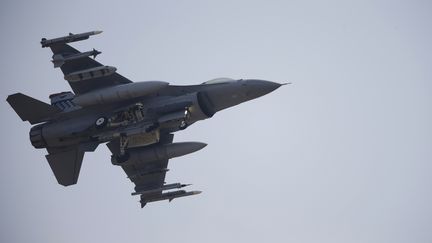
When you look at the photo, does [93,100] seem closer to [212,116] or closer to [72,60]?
[72,60]

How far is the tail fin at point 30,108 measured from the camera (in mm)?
37000

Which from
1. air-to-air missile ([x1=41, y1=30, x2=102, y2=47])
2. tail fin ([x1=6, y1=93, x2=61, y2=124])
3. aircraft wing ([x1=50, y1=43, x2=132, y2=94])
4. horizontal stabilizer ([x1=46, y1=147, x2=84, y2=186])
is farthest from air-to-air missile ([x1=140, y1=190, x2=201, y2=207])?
air-to-air missile ([x1=41, y1=30, x2=102, y2=47])

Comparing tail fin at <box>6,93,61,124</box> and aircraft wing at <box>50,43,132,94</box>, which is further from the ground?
aircraft wing at <box>50,43,132,94</box>

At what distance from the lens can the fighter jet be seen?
35.1 meters

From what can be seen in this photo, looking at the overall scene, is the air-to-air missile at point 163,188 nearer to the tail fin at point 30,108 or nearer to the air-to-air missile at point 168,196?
the air-to-air missile at point 168,196

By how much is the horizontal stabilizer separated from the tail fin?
2.55 meters

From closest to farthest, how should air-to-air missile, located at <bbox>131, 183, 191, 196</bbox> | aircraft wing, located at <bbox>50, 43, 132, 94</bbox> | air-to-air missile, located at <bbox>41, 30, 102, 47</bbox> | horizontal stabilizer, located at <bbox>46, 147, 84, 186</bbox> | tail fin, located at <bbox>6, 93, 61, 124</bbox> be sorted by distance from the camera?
air-to-air missile, located at <bbox>41, 30, 102, 47</bbox> < aircraft wing, located at <bbox>50, 43, 132, 94</bbox> < tail fin, located at <bbox>6, 93, 61, 124</bbox> < horizontal stabilizer, located at <bbox>46, 147, 84, 186</bbox> < air-to-air missile, located at <bbox>131, 183, 191, 196</bbox>

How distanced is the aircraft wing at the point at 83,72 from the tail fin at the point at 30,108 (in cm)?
198

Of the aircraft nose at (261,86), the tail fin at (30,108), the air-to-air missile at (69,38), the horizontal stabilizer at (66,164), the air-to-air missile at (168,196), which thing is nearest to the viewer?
the air-to-air missile at (69,38)

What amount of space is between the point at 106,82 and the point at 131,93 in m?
2.60

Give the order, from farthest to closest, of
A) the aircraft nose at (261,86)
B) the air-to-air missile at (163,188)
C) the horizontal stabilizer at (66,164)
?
the air-to-air missile at (163,188) < the horizontal stabilizer at (66,164) < the aircraft nose at (261,86)

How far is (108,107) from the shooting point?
121 ft

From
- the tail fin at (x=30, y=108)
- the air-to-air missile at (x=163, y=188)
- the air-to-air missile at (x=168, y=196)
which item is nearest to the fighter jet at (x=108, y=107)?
the tail fin at (x=30, y=108)

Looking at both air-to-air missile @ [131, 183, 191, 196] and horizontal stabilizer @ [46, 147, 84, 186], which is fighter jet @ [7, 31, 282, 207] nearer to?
horizontal stabilizer @ [46, 147, 84, 186]
